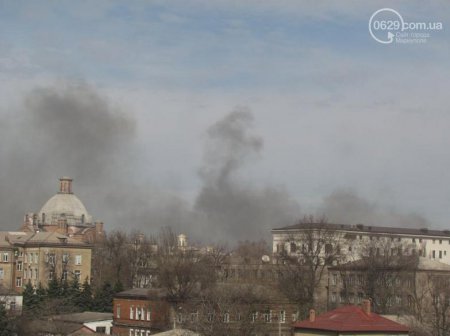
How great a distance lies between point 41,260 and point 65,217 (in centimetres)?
3509

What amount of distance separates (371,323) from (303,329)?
4.27 meters

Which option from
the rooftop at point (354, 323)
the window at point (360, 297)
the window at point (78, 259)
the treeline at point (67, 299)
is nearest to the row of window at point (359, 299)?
the window at point (360, 297)

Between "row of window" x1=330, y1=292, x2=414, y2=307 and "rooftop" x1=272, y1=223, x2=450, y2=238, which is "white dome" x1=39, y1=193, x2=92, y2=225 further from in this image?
"row of window" x1=330, y1=292, x2=414, y2=307

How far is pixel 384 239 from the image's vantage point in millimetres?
124500

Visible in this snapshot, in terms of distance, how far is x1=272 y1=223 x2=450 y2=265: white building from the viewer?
119 metres

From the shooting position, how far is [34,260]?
4464 inches

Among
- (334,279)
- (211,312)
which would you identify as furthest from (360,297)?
(211,312)

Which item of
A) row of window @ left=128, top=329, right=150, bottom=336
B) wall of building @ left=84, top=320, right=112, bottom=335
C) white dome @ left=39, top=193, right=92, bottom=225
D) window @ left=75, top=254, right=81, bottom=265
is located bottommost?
row of window @ left=128, top=329, right=150, bottom=336

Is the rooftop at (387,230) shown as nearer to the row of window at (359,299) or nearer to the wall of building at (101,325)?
the row of window at (359,299)

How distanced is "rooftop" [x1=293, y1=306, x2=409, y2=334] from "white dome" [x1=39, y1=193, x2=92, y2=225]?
9379 cm

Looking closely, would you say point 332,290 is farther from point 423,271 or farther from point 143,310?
point 143,310

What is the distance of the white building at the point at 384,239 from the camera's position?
119000 mm

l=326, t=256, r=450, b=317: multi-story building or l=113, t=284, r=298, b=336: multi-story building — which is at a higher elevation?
l=326, t=256, r=450, b=317: multi-story building

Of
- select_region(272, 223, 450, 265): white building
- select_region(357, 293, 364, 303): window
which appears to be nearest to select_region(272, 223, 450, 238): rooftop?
select_region(272, 223, 450, 265): white building
